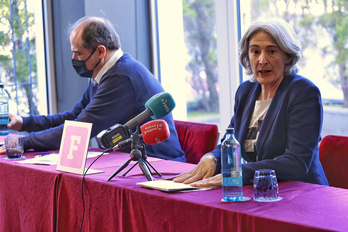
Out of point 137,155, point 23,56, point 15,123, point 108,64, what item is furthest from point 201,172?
point 23,56

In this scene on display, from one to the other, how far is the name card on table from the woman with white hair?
462 mm

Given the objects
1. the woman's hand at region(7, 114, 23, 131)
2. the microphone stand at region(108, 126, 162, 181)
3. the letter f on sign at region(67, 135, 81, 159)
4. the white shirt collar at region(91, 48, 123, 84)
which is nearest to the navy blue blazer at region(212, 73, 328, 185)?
the microphone stand at region(108, 126, 162, 181)

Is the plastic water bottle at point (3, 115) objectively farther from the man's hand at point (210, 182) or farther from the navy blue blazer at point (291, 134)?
the man's hand at point (210, 182)

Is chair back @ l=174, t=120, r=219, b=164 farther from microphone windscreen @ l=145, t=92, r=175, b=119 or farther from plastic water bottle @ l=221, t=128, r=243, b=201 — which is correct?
plastic water bottle @ l=221, t=128, r=243, b=201

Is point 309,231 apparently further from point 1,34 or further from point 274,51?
point 1,34

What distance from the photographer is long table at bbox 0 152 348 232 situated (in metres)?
1.47


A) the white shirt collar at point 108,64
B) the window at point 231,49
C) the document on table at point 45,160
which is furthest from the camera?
the window at point 231,49

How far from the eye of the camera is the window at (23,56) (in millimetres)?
4723

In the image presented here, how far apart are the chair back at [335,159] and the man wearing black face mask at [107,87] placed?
93 cm

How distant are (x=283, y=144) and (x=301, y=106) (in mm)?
188

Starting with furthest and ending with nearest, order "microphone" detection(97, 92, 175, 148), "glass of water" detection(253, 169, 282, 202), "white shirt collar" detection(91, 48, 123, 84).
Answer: "white shirt collar" detection(91, 48, 123, 84) → "microphone" detection(97, 92, 175, 148) → "glass of water" detection(253, 169, 282, 202)

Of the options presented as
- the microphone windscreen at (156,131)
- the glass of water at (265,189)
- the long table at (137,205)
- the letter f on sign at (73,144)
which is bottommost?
the long table at (137,205)

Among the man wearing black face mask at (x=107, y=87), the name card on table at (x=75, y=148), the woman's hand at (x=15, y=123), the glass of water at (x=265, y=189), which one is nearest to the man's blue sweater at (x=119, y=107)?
the man wearing black face mask at (x=107, y=87)

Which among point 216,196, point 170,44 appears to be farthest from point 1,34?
point 216,196
